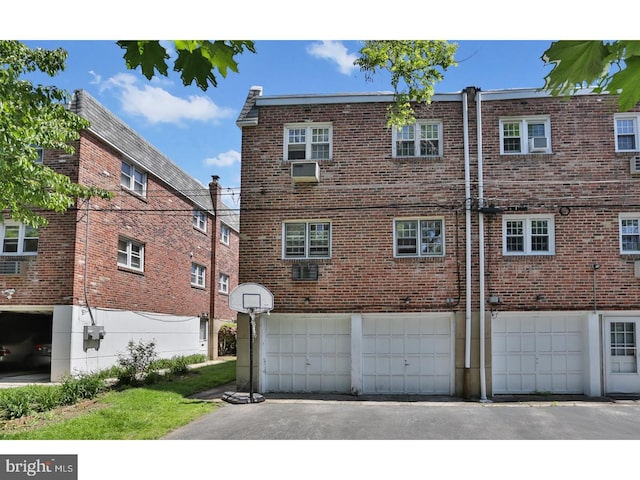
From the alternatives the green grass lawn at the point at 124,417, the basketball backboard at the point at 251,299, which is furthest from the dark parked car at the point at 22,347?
the basketball backboard at the point at 251,299

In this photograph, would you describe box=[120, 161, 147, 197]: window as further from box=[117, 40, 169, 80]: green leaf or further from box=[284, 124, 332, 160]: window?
box=[117, 40, 169, 80]: green leaf

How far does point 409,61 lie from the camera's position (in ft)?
20.6

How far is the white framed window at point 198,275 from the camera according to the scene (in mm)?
21559

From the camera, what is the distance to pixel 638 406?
1082 cm

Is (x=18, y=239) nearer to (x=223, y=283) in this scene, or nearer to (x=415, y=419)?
(x=415, y=419)

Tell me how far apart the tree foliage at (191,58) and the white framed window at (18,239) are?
12.1m

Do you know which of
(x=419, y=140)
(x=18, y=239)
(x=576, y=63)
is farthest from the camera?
(x=18, y=239)

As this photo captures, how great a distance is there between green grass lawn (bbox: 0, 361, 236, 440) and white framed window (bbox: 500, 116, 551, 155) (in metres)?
8.39

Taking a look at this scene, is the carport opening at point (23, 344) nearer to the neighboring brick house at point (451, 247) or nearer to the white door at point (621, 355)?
the neighboring brick house at point (451, 247)

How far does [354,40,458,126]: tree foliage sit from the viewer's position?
6008mm

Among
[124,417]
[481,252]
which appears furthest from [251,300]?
[481,252]

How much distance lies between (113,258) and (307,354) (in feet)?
21.0

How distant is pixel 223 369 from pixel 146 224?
16.7 ft

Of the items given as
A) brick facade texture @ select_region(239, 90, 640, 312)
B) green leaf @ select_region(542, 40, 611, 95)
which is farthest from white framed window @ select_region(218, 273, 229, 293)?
green leaf @ select_region(542, 40, 611, 95)
